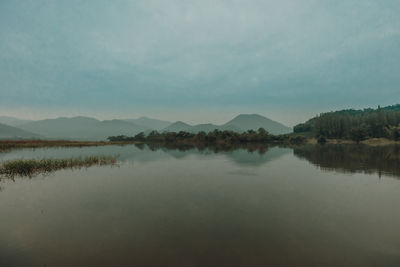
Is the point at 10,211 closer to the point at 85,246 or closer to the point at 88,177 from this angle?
the point at 85,246

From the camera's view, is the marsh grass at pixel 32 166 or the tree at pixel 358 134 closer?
the marsh grass at pixel 32 166

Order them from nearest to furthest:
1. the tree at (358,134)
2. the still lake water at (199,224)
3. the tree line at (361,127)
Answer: the still lake water at (199,224)
the tree at (358,134)
the tree line at (361,127)

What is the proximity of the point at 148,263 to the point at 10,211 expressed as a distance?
12080 mm

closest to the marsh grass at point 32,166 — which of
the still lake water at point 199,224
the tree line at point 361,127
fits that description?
the still lake water at point 199,224

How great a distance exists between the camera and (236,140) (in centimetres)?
12731

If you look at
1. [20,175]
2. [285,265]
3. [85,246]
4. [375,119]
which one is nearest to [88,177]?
[20,175]

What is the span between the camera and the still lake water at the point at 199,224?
7668 millimetres

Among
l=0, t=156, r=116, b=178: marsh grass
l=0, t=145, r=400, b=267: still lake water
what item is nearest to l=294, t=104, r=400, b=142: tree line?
l=0, t=145, r=400, b=267: still lake water

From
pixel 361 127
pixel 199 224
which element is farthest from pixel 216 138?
pixel 199 224

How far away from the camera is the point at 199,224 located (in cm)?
1063

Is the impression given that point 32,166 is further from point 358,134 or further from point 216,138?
point 358,134

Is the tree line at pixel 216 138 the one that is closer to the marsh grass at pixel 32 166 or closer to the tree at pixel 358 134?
the tree at pixel 358 134

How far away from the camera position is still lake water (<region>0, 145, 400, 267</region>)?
25.2ft

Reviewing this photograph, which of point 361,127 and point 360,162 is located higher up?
point 361,127
